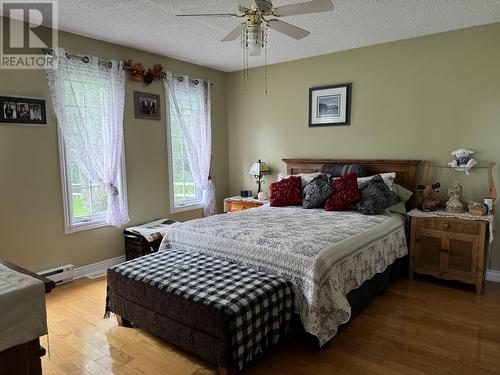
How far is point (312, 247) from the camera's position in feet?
7.68

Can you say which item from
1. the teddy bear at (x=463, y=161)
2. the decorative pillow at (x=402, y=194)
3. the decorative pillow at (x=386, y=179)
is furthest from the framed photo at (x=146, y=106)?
the teddy bear at (x=463, y=161)

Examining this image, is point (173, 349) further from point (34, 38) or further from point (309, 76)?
point (309, 76)

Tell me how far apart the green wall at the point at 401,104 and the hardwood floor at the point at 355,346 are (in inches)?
48.2

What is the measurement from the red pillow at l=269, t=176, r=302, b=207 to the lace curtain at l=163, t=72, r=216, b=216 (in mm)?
1270

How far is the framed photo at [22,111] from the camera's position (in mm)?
3024

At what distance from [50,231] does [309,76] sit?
3510 millimetres

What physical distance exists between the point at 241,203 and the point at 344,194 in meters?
1.59

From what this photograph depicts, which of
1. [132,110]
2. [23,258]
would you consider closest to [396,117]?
[132,110]

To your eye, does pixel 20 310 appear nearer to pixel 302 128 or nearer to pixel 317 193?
pixel 317 193

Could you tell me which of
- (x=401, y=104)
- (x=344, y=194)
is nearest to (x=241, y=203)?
(x=344, y=194)

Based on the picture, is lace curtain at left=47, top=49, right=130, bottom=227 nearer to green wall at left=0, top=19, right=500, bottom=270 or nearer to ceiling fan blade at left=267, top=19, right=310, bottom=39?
green wall at left=0, top=19, right=500, bottom=270

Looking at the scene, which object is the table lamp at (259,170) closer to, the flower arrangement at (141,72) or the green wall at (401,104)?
the green wall at (401,104)

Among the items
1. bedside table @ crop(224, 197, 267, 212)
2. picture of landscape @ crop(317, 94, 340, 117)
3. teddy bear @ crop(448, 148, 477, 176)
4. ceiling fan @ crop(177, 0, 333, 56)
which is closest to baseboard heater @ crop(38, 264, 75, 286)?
bedside table @ crop(224, 197, 267, 212)

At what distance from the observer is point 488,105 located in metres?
3.35
